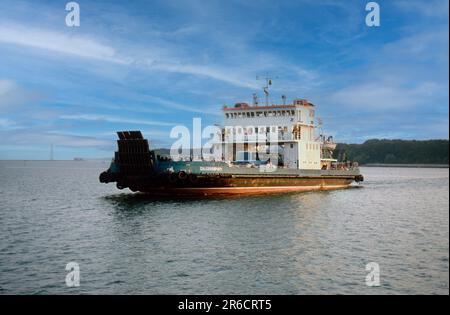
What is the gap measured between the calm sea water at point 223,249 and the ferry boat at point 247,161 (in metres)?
3.63

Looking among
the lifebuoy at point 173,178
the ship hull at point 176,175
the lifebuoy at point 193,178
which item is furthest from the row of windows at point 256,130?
the lifebuoy at point 173,178

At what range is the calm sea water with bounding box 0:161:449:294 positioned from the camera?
13180mm

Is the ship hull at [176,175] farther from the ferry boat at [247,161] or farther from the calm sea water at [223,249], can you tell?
the calm sea water at [223,249]

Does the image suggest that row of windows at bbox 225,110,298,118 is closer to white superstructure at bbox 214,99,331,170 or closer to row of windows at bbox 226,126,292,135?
white superstructure at bbox 214,99,331,170

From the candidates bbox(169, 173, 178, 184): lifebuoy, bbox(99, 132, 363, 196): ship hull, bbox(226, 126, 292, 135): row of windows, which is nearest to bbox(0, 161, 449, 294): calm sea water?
bbox(169, 173, 178, 184): lifebuoy

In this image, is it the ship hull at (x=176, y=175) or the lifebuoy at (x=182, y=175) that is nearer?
the lifebuoy at (x=182, y=175)

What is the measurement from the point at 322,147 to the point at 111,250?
34.9 metres

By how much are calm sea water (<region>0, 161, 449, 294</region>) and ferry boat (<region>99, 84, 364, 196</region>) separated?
3.63 meters

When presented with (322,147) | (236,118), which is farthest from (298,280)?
(322,147)

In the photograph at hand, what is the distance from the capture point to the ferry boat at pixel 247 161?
109ft

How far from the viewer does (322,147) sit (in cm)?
4844

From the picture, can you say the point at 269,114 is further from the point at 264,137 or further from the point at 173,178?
the point at 173,178

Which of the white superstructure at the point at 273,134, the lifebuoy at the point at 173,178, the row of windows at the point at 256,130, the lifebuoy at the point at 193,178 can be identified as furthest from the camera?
the row of windows at the point at 256,130
